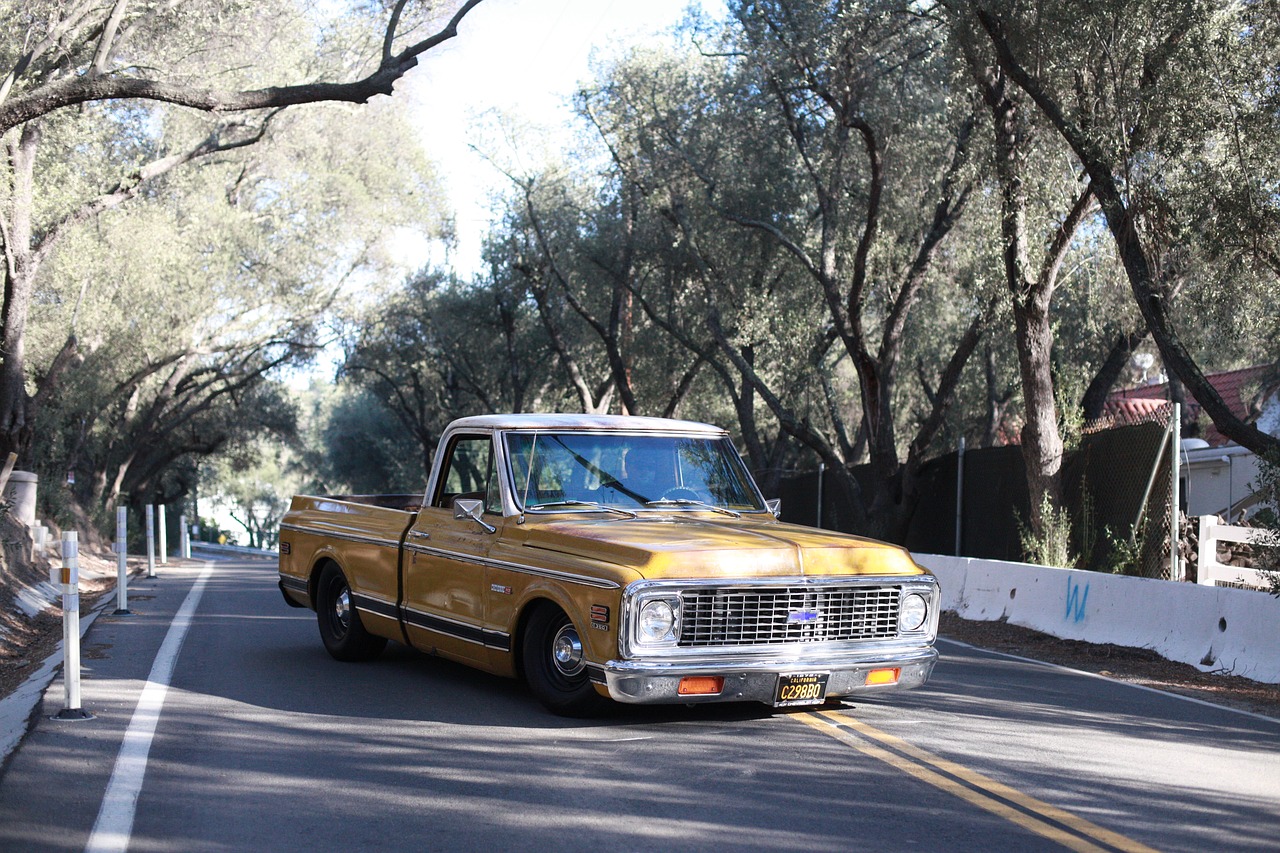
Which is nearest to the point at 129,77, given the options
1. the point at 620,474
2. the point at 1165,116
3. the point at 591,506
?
the point at 620,474

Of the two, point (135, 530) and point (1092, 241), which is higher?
point (1092, 241)

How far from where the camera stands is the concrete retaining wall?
11.1m

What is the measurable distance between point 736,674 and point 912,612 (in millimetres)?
1435

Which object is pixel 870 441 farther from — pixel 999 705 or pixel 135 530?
pixel 135 530

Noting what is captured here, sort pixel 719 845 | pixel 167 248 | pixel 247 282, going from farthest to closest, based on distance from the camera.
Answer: pixel 247 282 → pixel 167 248 → pixel 719 845

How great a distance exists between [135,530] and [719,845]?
151 ft

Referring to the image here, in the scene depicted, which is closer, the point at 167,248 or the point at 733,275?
the point at 733,275

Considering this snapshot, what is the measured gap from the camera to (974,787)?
6.55m

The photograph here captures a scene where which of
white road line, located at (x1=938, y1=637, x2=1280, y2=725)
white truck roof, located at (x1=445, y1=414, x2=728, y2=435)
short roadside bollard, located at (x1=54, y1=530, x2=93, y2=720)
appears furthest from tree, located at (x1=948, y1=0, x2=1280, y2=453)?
short roadside bollard, located at (x1=54, y1=530, x2=93, y2=720)

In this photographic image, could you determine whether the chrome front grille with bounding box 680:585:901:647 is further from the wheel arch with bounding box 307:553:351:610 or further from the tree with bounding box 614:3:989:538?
the tree with bounding box 614:3:989:538

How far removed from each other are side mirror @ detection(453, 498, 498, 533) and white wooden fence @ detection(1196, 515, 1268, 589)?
7552 mm

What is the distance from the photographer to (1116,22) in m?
14.2

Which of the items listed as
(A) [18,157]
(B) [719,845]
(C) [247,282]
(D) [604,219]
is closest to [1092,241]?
(D) [604,219]

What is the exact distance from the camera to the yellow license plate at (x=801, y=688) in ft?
25.0
